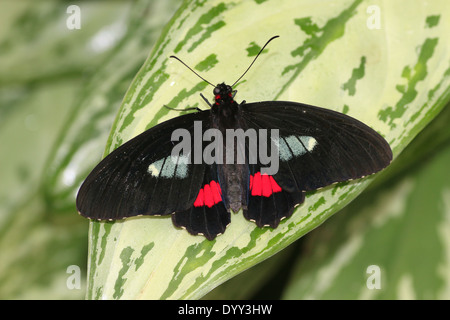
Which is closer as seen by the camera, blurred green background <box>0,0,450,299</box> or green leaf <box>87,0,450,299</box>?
green leaf <box>87,0,450,299</box>

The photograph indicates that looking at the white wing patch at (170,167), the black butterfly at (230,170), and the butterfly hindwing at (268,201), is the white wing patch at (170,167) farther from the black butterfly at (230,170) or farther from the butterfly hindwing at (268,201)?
the butterfly hindwing at (268,201)

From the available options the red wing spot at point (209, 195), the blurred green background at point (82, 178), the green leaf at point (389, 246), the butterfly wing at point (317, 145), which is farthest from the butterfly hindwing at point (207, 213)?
the green leaf at point (389, 246)

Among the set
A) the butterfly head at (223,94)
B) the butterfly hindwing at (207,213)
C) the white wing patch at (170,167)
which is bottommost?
the butterfly hindwing at (207,213)

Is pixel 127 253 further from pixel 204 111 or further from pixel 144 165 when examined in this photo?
pixel 204 111

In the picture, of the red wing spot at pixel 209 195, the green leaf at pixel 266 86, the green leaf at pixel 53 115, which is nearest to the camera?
the green leaf at pixel 266 86

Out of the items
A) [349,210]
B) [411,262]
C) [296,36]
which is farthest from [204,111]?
[411,262]

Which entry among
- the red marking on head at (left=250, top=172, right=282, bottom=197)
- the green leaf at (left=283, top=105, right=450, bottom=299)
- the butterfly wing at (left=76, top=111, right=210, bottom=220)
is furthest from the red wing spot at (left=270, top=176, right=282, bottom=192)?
the green leaf at (left=283, top=105, right=450, bottom=299)

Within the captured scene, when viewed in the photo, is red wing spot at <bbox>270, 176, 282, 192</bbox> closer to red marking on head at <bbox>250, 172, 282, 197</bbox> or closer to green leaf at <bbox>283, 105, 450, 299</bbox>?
red marking on head at <bbox>250, 172, 282, 197</bbox>

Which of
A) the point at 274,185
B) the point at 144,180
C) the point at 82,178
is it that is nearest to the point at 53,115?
the point at 82,178
